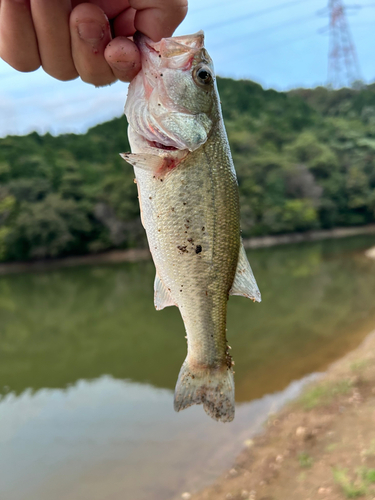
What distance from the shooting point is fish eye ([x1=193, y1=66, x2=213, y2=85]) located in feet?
4.95

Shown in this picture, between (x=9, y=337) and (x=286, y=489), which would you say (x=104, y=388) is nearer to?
(x=286, y=489)

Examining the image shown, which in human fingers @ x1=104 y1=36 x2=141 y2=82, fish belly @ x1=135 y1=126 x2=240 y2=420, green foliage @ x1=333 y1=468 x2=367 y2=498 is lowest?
green foliage @ x1=333 y1=468 x2=367 y2=498

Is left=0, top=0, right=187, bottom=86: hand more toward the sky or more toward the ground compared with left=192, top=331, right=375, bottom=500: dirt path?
more toward the sky

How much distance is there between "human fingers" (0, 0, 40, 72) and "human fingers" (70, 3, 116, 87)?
18 centimetres

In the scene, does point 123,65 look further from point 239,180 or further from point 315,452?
point 239,180

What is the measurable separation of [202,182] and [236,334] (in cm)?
996

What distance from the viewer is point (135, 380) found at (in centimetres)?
870

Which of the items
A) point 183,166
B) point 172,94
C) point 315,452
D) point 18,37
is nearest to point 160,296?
point 183,166

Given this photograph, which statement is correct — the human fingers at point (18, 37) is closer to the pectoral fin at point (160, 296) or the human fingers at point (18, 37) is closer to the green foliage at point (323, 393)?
the pectoral fin at point (160, 296)

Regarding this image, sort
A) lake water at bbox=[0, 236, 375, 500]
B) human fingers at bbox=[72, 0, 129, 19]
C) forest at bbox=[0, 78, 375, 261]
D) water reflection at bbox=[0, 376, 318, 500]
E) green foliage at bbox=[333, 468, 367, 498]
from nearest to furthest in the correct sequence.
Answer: human fingers at bbox=[72, 0, 129, 19], green foliage at bbox=[333, 468, 367, 498], water reflection at bbox=[0, 376, 318, 500], lake water at bbox=[0, 236, 375, 500], forest at bbox=[0, 78, 375, 261]

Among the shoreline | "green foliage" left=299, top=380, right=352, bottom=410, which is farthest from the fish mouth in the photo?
the shoreline

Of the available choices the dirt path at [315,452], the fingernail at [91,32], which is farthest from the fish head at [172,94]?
the dirt path at [315,452]

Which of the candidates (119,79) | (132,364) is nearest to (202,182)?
(119,79)

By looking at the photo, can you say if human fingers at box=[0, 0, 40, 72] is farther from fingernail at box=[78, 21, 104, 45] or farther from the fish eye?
the fish eye
